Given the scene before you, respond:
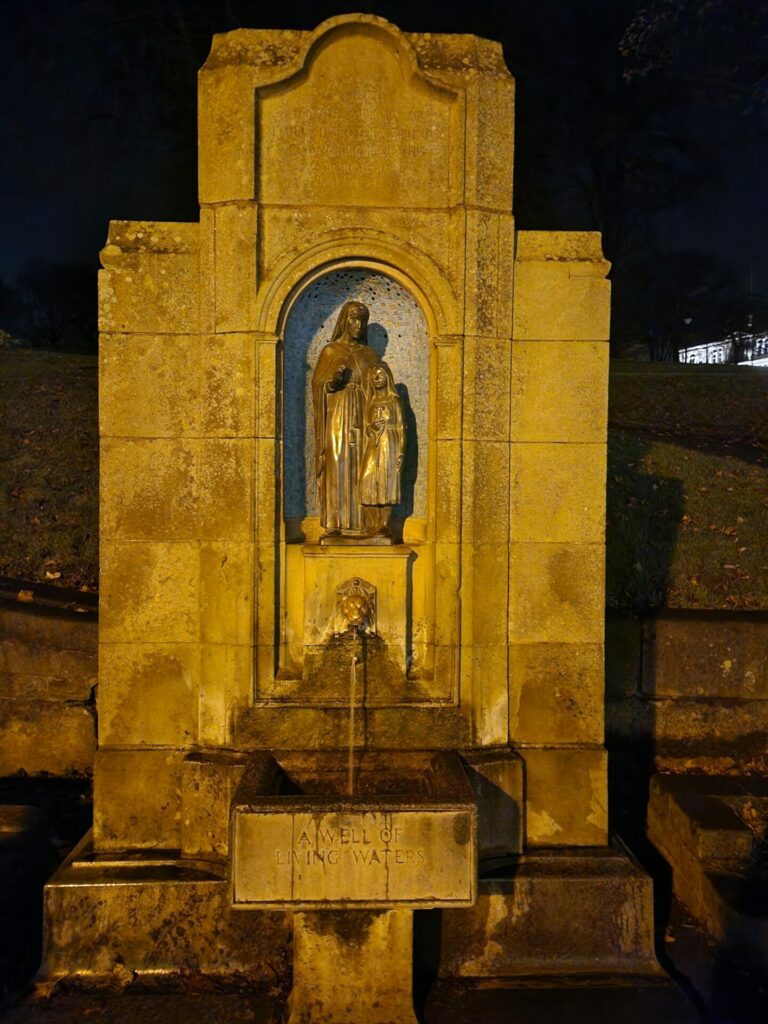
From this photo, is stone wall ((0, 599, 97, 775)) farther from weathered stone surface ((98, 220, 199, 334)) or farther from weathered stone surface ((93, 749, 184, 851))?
weathered stone surface ((98, 220, 199, 334))

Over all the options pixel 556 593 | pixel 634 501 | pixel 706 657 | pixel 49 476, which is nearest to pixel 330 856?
pixel 556 593

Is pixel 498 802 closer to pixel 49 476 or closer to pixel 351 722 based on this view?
pixel 351 722

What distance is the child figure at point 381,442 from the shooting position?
526 centimetres

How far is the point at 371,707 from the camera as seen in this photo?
5.21 m

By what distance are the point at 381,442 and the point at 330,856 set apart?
7.79 feet

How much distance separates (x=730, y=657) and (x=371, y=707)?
294 cm

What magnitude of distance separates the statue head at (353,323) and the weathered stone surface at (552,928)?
129 inches

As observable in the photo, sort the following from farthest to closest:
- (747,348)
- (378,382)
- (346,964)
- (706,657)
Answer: (747,348)
(706,657)
(378,382)
(346,964)

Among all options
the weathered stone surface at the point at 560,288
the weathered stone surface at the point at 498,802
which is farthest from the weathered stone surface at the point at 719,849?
the weathered stone surface at the point at 560,288

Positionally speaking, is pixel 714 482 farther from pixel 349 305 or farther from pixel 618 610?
pixel 349 305

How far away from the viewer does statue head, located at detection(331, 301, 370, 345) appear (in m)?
5.32

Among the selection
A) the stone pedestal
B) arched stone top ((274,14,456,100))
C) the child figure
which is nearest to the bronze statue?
the child figure

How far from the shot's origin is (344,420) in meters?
5.32

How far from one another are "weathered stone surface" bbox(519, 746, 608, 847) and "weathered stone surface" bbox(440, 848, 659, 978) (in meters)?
0.36
